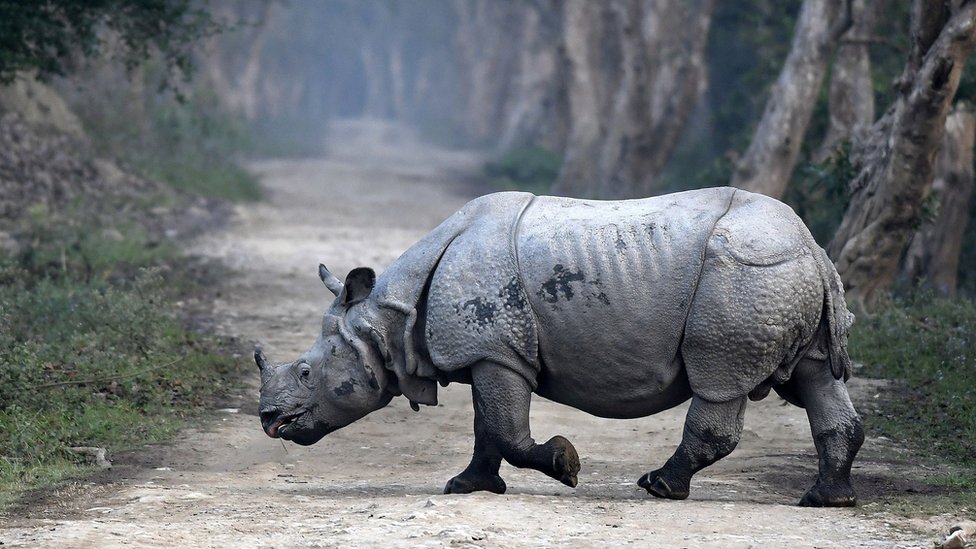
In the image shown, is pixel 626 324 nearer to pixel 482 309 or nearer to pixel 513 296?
pixel 513 296

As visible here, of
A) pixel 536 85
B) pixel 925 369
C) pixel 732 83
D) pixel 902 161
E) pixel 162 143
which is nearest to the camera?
pixel 925 369

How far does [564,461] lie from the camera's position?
20.3 feet

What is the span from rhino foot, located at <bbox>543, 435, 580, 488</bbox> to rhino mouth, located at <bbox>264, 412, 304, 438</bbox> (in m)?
1.28

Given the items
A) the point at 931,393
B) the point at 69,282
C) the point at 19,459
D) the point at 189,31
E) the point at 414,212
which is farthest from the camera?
the point at 414,212

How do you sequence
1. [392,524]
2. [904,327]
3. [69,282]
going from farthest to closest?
[69,282] < [904,327] < [392,524]

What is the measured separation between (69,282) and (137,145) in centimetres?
1146

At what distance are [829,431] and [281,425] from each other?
2.56m

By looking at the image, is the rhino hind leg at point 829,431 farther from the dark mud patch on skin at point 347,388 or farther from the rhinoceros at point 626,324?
the dark mud patch on skin at point 347,388

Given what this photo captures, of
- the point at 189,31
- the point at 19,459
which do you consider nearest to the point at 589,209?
the point at 19,459

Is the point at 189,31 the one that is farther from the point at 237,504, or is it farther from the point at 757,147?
the point at 237,504

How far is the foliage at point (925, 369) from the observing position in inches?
312

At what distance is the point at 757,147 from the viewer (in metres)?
15.5

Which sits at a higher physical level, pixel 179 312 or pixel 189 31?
pixel 189 31

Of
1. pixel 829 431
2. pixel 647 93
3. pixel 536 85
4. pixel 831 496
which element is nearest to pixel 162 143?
pixel 647 93
